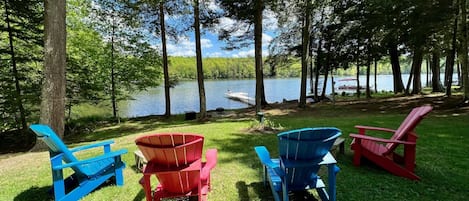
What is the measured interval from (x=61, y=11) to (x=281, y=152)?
21.0ft

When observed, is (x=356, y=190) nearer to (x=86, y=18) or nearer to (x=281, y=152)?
(x=281, y=152)

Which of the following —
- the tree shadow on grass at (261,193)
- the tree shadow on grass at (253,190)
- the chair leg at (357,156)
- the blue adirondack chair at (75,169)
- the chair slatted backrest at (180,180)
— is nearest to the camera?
the chair slatted backrest at (180,180)

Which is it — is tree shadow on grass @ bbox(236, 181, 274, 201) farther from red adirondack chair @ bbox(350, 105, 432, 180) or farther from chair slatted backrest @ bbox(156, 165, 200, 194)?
red adirondack chair @ bbox(350, 105, 432, 180)

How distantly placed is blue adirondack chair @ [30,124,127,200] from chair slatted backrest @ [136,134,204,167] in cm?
103

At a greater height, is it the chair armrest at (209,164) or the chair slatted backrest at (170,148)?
the chair slatted backrest at (170,148)

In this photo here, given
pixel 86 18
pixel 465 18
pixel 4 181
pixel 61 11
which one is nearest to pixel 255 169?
pixel 4 181

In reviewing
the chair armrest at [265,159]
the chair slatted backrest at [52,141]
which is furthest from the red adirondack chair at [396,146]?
the chair slatted backrest at [52,141]

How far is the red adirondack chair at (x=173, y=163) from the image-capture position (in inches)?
94.7

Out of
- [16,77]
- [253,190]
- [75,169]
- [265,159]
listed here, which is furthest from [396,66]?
[16,77]

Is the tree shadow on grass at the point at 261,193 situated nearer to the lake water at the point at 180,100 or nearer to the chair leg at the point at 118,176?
the chair leg at the point at 118,176

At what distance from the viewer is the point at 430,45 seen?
555 inches

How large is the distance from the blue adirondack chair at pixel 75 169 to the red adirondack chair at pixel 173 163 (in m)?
0.99

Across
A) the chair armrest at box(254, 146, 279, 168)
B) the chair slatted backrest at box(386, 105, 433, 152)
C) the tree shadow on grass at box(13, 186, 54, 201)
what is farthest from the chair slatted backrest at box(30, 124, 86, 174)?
the chair slatted backrest at box(386, 105, 433, 152)

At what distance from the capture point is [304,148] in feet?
8.12
